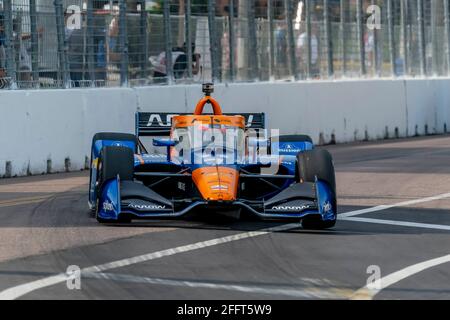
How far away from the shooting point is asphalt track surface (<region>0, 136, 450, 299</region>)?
8.88 m

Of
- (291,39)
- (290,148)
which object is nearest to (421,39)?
(291,39)

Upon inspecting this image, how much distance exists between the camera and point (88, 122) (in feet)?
66.1

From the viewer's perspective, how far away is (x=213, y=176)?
41.3ft

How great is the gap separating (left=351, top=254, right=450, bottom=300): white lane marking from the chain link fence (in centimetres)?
1039

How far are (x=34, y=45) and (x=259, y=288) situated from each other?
11.8 m

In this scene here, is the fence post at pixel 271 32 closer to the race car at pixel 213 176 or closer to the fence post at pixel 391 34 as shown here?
the fence post at pixel 391 34

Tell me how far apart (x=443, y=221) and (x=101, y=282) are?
5642mm

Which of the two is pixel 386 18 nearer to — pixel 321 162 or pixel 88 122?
pixel 88 122

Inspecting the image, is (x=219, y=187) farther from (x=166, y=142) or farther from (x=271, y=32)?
(x=271, y=32)

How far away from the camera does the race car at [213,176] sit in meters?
12.4

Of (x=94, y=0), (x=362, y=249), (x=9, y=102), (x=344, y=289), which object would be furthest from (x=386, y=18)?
(x=344, y=289)

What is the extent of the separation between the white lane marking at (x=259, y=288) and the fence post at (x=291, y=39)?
1854 cm

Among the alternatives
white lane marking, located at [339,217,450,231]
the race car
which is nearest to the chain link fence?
the race car
